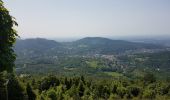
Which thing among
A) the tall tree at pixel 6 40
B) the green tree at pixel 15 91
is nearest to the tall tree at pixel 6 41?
the tall tree at pixel 6 40

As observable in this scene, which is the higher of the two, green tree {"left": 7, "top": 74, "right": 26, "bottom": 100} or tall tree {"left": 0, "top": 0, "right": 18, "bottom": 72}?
tall tree {"left": 0, "top": 0, "right": 18, "bottom": 72}

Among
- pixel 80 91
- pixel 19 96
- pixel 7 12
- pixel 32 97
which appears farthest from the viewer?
pixel 80 91

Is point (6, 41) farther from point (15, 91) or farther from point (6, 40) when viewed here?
point (15, 91)

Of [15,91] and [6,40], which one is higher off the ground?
[6,40]

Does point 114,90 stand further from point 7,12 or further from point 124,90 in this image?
point 7,12

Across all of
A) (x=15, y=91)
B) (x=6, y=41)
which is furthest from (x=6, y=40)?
(x=15, y=91)

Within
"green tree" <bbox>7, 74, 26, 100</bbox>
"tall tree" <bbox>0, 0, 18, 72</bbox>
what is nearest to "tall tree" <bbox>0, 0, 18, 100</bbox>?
"tall tree" <bbox>0, 0, 18, 72</bbox>

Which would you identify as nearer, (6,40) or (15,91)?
(6,40)

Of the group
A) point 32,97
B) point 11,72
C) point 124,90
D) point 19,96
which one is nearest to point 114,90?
→ point 124,90

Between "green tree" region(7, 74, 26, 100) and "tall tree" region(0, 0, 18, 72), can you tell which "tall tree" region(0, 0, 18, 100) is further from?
"green tree" region(7, 74, 26, 100)

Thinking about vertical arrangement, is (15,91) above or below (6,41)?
below

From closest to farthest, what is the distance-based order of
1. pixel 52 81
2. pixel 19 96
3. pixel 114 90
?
pixel 19 96 < pixel 114 90 < pixel 52 81
